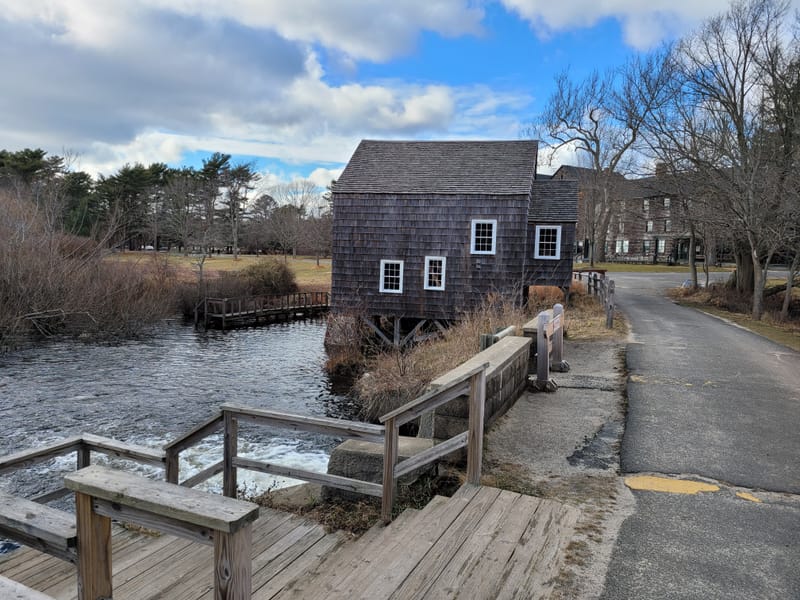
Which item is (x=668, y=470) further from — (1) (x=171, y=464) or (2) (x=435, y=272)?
(2) (x=435, y=272)

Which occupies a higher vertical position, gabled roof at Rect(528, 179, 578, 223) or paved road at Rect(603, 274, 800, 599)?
gabled roof at Rect(528, 179, 578, 223)

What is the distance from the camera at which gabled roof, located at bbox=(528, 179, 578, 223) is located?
2395 centimetres

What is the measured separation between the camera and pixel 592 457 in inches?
231

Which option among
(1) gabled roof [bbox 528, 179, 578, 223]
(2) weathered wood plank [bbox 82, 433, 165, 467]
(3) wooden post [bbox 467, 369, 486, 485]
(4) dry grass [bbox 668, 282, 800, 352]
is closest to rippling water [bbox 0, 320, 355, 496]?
(2) weathered wood plank [bbox 82, 433, 165, 467]

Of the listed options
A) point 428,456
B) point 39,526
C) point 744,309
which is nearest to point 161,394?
point 428,456

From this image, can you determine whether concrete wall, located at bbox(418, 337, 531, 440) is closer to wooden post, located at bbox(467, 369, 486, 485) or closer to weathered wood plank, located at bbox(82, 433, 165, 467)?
wooden post, located at bbox(467, 369, 486, 485)

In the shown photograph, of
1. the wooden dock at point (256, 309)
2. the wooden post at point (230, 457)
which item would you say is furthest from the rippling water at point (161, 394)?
the wooden dock at point (256, 309)

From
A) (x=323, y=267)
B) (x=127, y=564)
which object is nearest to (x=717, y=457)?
(x=127, y=564)

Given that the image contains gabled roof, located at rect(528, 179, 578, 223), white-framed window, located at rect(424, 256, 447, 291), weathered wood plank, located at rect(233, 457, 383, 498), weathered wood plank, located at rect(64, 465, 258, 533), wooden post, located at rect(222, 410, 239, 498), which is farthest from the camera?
white-framed window, located at rect(424, 256, 447, 291)

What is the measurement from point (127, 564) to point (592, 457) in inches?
167

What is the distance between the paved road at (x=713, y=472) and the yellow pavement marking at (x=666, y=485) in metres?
0.10

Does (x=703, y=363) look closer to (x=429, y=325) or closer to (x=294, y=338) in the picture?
(x=429, y=325)

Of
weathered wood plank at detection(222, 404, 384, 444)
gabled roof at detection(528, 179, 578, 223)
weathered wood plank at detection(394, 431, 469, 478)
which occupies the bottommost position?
weathered wood plank at detection(394, 431, 469, 478)

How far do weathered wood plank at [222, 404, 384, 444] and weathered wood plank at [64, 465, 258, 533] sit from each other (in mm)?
2361
